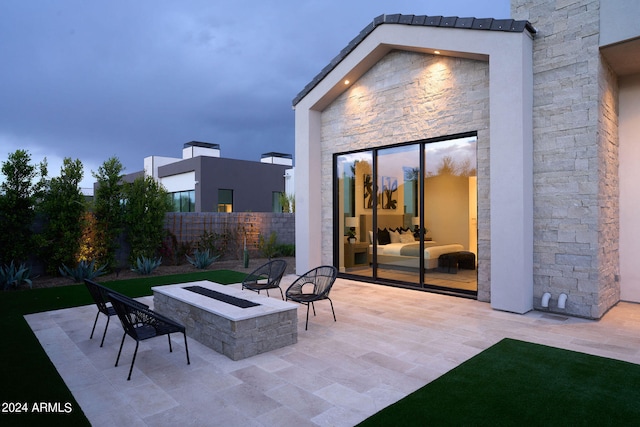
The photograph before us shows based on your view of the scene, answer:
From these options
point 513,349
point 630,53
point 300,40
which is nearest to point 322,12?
point 300,40

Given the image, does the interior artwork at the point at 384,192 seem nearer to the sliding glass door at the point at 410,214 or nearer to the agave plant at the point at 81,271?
the sliding glass door at the point at 410,214

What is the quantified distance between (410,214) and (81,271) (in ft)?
24.5

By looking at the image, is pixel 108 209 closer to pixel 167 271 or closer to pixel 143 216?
pixel 143 216

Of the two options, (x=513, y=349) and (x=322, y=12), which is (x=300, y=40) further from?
(x=513, y=349)

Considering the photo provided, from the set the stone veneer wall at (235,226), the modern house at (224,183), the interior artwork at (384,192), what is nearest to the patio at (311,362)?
the interior artwork at (384,192)

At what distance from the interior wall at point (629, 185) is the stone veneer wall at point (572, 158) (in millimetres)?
644

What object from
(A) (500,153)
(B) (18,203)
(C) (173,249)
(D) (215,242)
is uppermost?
(A) (500,153)

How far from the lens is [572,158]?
539 cm

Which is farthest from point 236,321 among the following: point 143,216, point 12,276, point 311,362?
point 143,216

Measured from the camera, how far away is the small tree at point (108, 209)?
953 cm

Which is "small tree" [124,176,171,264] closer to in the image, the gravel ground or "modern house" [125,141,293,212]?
the gravel ground

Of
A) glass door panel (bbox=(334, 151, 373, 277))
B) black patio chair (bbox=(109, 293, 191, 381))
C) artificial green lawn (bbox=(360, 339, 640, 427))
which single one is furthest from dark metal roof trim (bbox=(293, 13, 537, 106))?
black patio chair (bbox=(109, 293, 191, 381))

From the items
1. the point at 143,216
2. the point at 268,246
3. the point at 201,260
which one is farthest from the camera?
the point at 268,246

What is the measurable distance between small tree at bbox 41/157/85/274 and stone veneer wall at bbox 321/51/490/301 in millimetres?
5927
